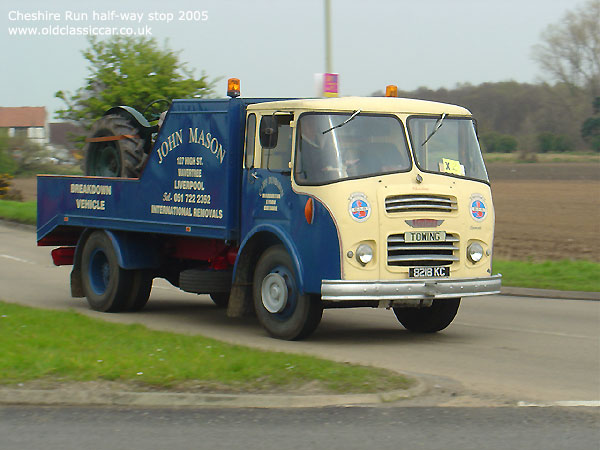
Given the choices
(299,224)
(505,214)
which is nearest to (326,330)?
(299,224)

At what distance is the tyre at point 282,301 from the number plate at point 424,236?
1.18 m

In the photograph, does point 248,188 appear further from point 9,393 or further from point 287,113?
point 9,393

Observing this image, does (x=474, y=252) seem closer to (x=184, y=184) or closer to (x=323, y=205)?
(x=323, y=205)

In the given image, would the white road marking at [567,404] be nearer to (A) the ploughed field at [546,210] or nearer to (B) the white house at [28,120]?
(A) the ploughed field at [546,210]

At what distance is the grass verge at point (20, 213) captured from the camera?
33.9 metres

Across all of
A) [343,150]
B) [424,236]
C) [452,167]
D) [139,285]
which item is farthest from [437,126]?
[139,285]

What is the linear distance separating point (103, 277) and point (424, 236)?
5.61 metres

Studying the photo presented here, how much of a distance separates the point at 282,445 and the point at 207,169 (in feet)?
20.7

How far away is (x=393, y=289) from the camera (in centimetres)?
1089

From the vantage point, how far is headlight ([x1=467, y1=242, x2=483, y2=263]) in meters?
11.5

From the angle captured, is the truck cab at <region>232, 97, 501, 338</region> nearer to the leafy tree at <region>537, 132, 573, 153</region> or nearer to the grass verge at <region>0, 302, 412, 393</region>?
the grass verge at <region>0, 302, 412, 393</region>

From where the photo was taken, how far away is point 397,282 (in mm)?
10922

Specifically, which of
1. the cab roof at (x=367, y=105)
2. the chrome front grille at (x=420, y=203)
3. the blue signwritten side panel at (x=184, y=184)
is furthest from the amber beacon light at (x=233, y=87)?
the chrome front grille at (x=420, y=203)

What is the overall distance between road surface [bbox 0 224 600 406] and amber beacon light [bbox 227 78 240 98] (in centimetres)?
280
